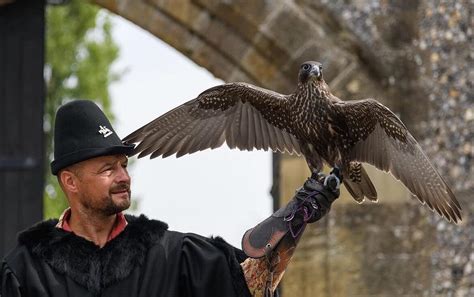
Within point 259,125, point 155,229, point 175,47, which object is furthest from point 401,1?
point 155,229

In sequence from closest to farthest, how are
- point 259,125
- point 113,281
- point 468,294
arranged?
point 113,281
point 259,125
point 468,294

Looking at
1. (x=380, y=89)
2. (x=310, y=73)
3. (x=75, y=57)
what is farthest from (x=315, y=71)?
(x=75, y=57)

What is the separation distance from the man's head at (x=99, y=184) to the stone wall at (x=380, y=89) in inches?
134

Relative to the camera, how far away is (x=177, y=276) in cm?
440

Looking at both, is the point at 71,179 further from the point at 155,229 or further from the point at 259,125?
the point at 259,125

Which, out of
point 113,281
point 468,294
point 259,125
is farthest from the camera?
point 468,294

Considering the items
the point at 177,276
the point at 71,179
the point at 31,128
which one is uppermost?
the point at 31,128

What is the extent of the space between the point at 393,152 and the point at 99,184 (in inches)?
44.3

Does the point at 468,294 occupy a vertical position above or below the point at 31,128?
below

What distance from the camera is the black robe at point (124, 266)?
4.34 metres

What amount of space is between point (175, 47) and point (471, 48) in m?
1.54

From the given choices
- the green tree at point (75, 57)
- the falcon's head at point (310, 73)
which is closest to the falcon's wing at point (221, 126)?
the falcon's head at point (310, 73)

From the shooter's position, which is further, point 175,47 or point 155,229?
point 175,47

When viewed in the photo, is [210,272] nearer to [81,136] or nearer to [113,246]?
[113,246]
